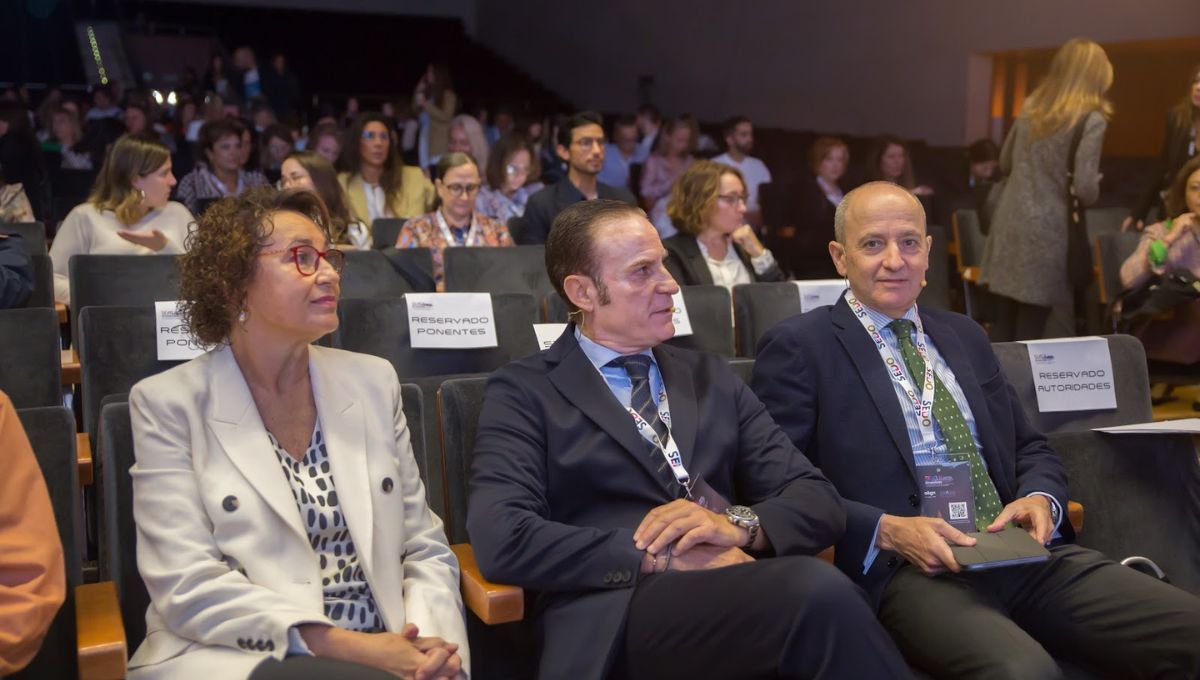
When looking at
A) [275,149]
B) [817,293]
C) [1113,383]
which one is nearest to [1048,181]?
[817,293]

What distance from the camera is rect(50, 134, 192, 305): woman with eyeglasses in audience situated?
410 cm

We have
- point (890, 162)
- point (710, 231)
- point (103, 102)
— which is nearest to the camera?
point (710, 231)

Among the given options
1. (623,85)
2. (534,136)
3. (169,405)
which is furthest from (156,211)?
(623,85)

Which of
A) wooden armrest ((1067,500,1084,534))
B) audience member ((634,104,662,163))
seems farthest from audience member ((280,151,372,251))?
audience member ((634,104,662,163))

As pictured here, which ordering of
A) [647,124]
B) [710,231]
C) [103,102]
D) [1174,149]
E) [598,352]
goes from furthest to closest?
[103,102] → [647,124] → [1174,149] → [710,231] → [598,352]

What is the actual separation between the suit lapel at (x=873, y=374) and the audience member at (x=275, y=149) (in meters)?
5.52

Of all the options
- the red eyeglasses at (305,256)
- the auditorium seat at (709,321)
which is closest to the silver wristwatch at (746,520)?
the red eyeglasses at (305,256)

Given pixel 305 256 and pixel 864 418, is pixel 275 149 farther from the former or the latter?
pixel 864 418

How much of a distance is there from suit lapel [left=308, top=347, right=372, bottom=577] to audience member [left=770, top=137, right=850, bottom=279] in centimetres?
456

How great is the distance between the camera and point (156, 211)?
429cm

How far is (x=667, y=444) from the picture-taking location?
2127 mm

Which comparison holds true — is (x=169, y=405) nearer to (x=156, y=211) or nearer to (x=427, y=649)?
(x=427, y=649)

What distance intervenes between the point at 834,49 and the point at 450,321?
307 inches

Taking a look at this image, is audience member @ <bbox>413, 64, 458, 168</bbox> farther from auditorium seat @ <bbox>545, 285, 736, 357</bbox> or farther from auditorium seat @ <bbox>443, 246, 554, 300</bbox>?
auditorium seat @ <bbox>545, 285, 736, 357</bbox>
